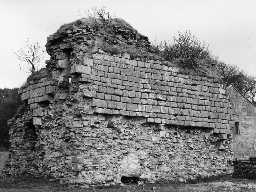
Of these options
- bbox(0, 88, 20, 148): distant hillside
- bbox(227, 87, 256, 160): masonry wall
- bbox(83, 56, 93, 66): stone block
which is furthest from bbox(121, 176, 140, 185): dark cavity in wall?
bbox(0, 88, 20, 148): distant hillside

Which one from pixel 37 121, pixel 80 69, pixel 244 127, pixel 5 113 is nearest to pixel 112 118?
pixel 80 69

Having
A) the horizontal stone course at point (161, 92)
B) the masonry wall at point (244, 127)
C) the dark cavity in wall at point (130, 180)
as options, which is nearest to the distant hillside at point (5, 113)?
the masonry wall at point (244, 127)

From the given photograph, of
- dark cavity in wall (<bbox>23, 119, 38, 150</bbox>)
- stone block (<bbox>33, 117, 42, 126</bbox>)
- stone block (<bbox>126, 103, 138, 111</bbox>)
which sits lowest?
dark cavity in wall (<bbox>23, 119, 38, 150</bbox>)

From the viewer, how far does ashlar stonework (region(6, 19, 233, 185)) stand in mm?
12547

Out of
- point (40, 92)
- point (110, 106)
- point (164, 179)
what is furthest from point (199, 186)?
point (40, 92)

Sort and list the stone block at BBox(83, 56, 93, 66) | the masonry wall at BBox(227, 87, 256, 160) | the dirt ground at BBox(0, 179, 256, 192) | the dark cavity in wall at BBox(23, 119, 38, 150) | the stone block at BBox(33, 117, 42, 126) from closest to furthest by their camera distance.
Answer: the dirt ground at BBox(0, 179, 256, 192)
the stone block at BBox(83, 56, 93, 66)
the stone block at BBox(33, 117, 42, 126)
the dark cavity in wall at BBox(23, 119, 38, 150)
the masonry wall at BBox(227, 87, 256, 160)

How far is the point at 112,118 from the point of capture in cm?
1295

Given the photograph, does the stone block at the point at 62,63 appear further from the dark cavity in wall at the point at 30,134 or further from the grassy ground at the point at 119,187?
the grassy ground at the point at 119,187

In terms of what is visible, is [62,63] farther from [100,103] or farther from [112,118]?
[112,118]

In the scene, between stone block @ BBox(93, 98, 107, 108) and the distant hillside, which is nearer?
stone block @ BBox(93, 98, 107, 108)

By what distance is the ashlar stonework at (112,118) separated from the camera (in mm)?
12547

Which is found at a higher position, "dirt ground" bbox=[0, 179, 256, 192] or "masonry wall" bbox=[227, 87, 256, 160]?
"masonry wall" bbox=[227, 87, 256, 160]

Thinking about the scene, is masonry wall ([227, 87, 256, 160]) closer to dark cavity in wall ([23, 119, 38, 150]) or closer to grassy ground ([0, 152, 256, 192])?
grassy ground ([0, 152, 256, 192])

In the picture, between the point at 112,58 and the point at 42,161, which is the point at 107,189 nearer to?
the point at 42,161
